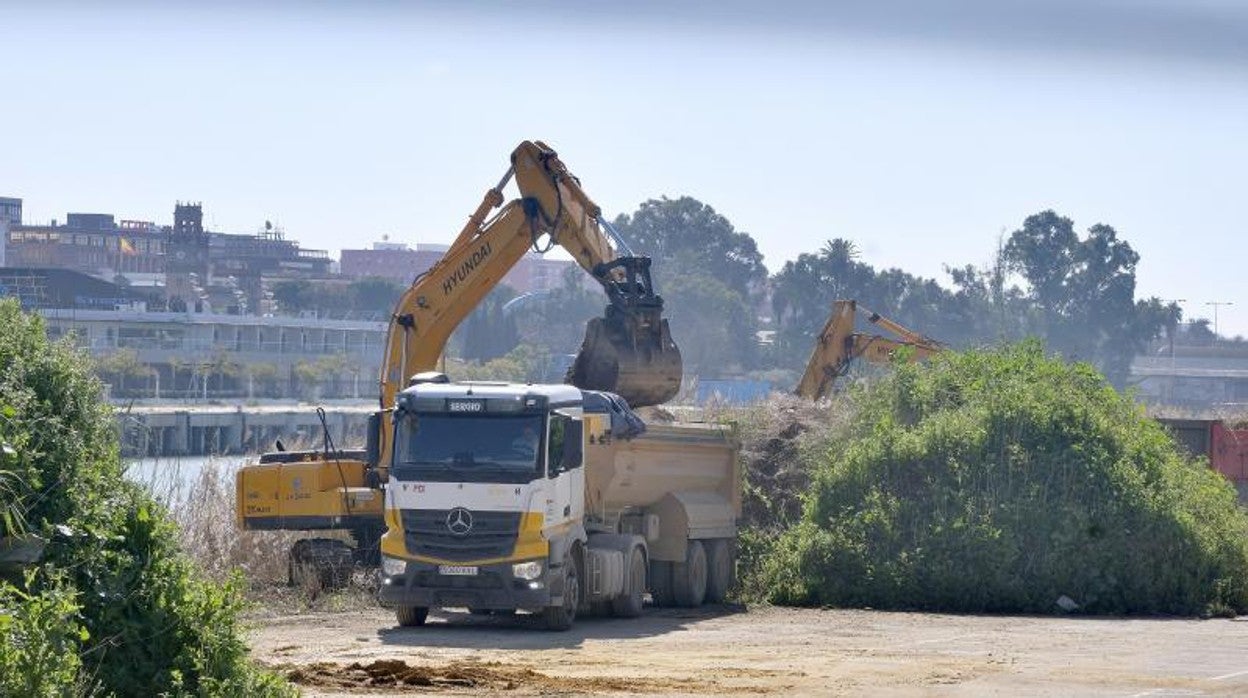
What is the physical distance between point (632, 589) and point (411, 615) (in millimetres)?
3480

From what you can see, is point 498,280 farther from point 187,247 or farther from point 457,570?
point 187,247

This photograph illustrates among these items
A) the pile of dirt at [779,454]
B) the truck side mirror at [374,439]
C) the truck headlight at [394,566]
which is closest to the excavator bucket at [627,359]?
the pile of dirt at [779,454]

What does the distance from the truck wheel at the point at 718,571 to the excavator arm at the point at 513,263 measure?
2.50 meters

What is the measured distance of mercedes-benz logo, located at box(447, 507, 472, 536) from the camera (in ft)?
81.8

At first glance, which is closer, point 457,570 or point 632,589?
point 457,570

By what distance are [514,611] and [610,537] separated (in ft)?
5.76

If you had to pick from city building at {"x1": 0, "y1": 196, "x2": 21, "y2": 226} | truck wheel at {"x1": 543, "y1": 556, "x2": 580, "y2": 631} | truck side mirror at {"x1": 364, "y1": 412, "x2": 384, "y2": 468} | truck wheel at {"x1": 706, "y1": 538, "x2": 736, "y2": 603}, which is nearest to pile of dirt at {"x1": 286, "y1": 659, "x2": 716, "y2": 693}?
truck wheel at {"x1": 543, "y1": 556, "x2": 580, "y2": 631}

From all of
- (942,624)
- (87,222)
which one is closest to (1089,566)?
(942,624)

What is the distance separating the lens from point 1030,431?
3122 cm

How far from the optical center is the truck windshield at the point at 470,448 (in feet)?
81.7

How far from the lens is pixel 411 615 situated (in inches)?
1013

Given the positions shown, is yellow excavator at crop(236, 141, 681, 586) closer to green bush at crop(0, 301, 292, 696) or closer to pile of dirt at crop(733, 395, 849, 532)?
pile of dirt at crop(733, 395, 849, 532)

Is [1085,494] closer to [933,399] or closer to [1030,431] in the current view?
[1030,431]

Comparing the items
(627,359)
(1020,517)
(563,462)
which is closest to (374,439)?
(563,462)
